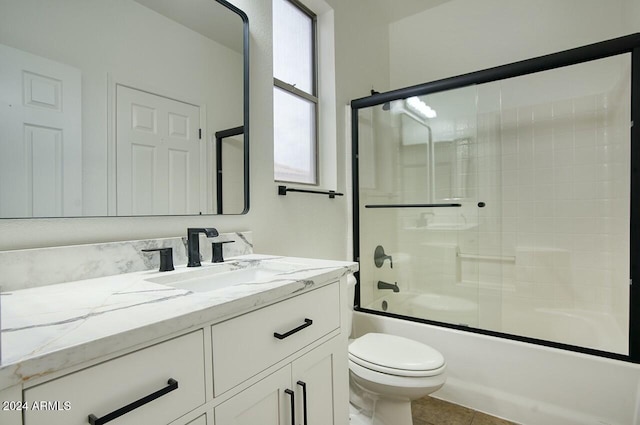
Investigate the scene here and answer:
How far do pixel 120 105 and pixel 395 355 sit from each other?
57.5 inches

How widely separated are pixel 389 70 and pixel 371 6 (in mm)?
549

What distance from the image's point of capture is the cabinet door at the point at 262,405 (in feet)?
2.21

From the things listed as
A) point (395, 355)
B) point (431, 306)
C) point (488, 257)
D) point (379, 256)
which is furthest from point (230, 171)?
point (488, 257)

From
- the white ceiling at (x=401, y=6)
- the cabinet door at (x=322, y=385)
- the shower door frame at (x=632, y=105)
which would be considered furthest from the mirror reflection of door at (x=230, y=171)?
the white ceiling at (x=401, y=6)

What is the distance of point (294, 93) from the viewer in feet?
6.47

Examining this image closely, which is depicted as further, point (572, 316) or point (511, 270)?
point (511, 270)

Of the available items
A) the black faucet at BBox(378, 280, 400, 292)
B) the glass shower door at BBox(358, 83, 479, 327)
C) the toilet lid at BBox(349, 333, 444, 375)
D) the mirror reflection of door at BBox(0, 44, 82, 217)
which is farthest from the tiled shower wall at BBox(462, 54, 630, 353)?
the mirror reflection of door at BBox(0, 44, 82, 217)

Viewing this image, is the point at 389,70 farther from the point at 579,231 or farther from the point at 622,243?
the point at 622,243

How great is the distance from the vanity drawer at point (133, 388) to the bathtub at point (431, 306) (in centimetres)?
179

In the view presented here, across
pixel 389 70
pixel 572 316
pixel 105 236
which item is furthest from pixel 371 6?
pixel 572 316

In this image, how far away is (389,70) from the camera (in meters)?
2.92

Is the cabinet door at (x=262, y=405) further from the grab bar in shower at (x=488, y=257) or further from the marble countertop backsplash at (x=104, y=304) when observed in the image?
the grab bar in shower at (x=488, y=257)

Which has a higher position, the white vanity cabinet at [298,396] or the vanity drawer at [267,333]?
the vanity drawer at [267,333]

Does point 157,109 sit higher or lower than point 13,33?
lower
